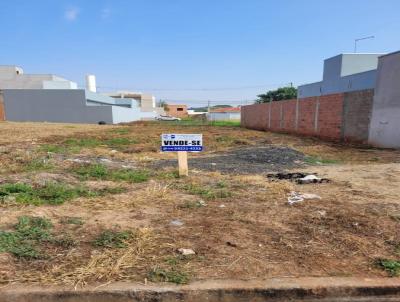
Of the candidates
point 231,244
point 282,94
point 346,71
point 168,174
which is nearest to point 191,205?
point 231,244

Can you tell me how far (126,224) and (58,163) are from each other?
379 centimetres

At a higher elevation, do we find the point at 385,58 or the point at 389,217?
the point at 385,58

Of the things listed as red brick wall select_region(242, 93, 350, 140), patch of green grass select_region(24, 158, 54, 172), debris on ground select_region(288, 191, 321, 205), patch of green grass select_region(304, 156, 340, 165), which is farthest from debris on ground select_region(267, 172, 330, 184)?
red brick wall select_region(242, 93, 350, 140)

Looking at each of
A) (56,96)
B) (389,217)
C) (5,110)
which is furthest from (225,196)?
(5,110)

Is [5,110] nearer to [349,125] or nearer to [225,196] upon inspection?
[349,125]

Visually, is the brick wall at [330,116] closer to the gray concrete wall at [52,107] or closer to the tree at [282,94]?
the gray concrete wall at [52,107]

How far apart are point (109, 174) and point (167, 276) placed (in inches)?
143

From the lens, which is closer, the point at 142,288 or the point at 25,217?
the point at 142,288

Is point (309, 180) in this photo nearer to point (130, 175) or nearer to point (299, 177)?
point (299, 177)

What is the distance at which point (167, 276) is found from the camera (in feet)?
8.23

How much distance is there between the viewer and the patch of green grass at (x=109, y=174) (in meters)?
5.63

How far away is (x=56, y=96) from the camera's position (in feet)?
113

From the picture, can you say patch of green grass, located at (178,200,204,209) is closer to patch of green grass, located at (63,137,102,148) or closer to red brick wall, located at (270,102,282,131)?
patch of green grass, located at (63,137,102,148)

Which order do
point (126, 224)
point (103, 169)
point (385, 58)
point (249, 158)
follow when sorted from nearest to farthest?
point (126, 224)
point (103, 169)
point (249, 158)
point (385, 58)
